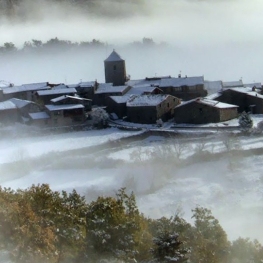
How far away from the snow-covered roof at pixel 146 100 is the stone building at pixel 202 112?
1695 mm

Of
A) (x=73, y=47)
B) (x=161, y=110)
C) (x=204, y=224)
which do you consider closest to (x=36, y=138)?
(x=161, y=110)

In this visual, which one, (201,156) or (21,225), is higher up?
(21,225)

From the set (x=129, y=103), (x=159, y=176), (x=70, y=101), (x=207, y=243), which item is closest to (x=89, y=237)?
(x=207, y=243)

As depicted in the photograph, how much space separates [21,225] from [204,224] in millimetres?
4753

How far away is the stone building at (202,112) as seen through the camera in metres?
28.6

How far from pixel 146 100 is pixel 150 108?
118cm

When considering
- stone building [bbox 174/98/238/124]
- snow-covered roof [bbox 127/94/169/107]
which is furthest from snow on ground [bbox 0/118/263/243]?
snow-covered roof [bbox 127/94/169/107]

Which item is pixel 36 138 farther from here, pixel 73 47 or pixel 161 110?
pixel 73 47

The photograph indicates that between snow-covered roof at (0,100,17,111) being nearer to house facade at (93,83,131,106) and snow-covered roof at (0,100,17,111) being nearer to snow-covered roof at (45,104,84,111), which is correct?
snow-covered roof at (45,104,84,111)

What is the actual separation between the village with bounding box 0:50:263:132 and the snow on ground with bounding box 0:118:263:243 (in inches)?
148

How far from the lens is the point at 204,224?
11.3 metres

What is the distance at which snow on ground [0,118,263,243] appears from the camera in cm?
1781

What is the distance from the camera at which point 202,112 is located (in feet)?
94.3

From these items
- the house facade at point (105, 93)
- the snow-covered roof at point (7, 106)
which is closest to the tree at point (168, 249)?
the snow-covered roof at point (7, 106)
